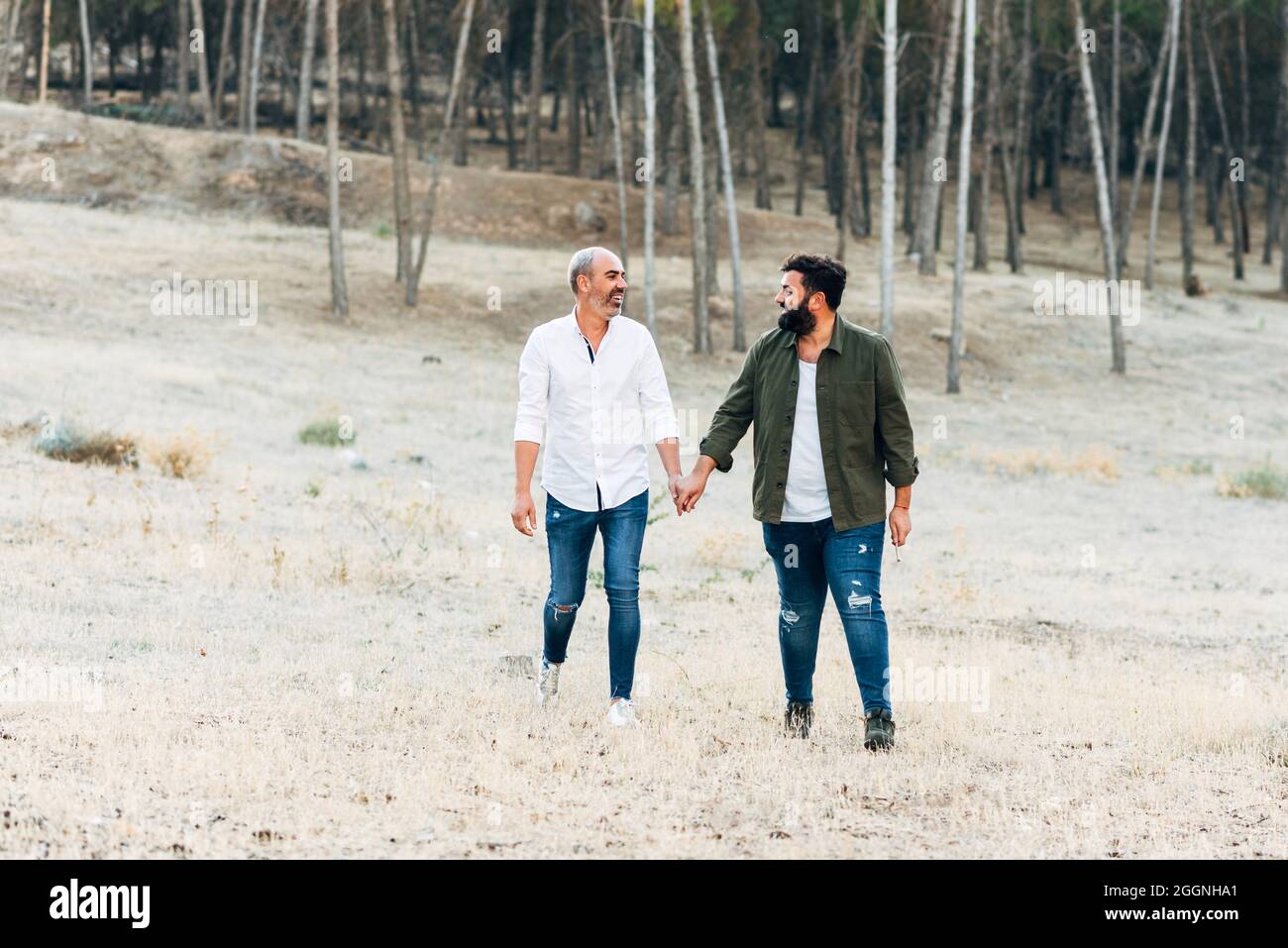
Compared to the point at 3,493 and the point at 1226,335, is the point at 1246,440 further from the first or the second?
the point at 3,493

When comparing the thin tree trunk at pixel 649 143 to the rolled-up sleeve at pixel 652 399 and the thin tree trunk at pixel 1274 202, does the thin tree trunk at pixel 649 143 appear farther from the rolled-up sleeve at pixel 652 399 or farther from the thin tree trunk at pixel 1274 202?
the thin tree trunk at pixel 1274 202

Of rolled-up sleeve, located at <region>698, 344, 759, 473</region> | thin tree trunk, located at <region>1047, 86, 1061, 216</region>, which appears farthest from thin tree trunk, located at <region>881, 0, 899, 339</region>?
thin tree trunk, located at <region>1047, 86, 1061, 216</region>

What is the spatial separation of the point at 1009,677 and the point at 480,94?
56120 mm

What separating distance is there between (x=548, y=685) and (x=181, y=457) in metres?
8.48

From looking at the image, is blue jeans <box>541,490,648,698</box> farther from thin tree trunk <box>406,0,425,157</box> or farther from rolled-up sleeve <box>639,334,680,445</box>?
thin tree trunk <box>406,0,425,157</box>

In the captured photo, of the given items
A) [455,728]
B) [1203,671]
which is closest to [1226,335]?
[1203,671]

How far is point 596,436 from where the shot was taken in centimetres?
629

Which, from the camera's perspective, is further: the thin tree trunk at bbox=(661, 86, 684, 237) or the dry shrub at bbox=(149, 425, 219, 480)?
the thin tree trunk at bbox=(661, 86, 684, 237)

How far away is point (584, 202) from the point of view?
4056 cm

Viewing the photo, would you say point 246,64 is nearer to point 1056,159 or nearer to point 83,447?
point 83,447

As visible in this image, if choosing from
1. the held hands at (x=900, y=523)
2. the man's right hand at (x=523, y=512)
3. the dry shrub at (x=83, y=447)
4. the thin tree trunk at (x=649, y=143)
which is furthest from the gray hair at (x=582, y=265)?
the thin tree trunk at (x=649, y=143)

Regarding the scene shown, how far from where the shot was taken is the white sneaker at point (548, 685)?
680 centimetres

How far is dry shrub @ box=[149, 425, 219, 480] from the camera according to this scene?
46.0 ft

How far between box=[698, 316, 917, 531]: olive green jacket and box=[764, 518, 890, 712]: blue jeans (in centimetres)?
11
